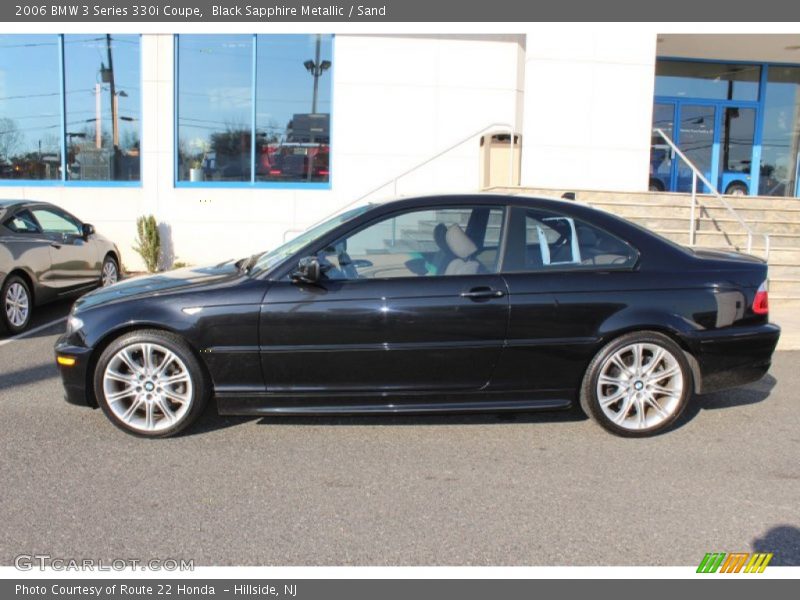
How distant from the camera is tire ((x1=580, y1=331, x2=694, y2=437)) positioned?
4.53 meters

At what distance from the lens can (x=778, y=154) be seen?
49.3ft

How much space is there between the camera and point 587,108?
39.2 ft

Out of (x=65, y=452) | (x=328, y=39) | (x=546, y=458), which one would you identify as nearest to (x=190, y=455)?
(x=65, y=452)

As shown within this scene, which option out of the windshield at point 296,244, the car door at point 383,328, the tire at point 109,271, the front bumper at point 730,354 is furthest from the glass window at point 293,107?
the front bumper at point 730,354

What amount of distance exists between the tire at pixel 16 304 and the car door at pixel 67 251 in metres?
0.46

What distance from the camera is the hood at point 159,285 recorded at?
451 centimetres

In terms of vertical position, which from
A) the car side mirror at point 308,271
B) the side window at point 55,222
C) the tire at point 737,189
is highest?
the tire at point 737,189

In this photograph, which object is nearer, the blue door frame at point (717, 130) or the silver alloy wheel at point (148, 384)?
the silver alloy wheel at point (148, 384)

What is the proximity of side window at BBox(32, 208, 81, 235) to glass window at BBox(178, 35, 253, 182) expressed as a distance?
132 inches

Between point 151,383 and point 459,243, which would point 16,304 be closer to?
point 151,383

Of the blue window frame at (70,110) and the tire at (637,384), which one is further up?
the blue window frame at (70,110)

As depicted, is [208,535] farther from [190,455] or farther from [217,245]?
[217,245]

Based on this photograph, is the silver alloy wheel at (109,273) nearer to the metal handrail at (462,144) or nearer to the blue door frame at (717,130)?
the metal handrail at (462,144)

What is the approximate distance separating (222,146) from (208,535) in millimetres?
10362
